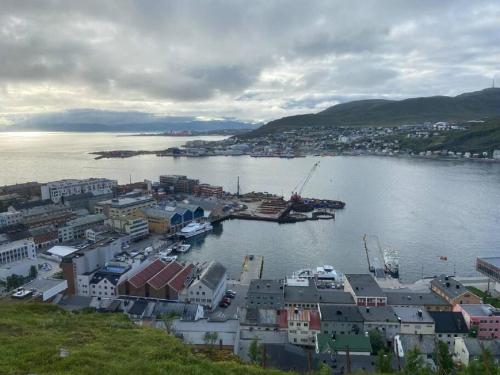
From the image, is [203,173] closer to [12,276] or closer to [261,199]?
[261,199]

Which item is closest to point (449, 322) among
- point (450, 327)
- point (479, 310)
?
point (450, 327)

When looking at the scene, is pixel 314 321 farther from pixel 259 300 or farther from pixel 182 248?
pixel 182 248

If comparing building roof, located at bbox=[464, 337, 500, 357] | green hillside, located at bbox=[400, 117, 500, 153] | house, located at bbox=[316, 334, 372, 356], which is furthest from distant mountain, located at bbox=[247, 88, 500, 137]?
building roof, located at bbox=[464, 337, 500, 357]

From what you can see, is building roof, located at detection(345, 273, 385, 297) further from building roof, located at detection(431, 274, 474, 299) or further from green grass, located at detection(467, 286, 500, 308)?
green grass, located at detection(467, 286, 500, 308)

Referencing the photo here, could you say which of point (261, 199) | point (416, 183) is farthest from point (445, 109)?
point (261, 199)

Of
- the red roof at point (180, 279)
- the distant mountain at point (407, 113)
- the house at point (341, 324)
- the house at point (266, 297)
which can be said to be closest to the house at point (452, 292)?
the house at point (341, 324)

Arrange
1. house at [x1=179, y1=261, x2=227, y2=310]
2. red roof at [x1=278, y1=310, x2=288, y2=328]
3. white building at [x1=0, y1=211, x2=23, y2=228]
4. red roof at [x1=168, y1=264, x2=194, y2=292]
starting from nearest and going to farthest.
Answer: red roof at [x1=278, y1=310, x2=288, y2=328], house at [x1=179, y1=261, x2=227, y2=310], red roof at [x1=168, y1=264, x2=194, y2=292], white building at [x1=0, y1=211, x2=23, y2=228]
